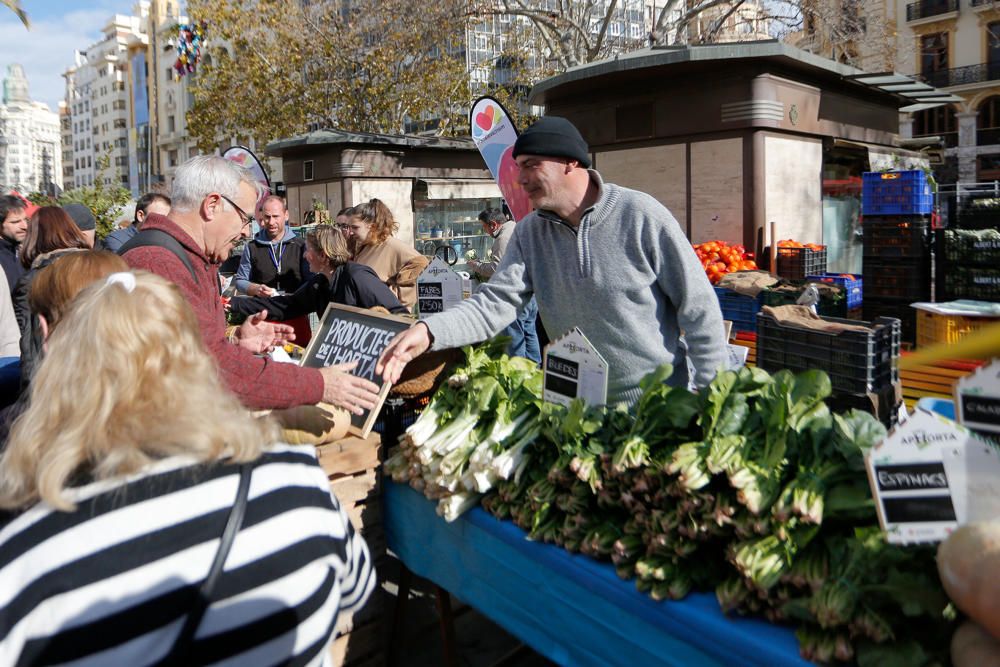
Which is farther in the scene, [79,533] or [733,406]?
[733,406]

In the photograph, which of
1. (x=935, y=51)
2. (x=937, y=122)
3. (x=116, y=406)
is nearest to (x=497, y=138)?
(x=116, y=406)

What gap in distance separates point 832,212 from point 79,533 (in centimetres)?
1225

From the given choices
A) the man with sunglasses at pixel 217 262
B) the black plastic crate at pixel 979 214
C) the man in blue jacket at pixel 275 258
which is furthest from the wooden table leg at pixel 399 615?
the black plastic crate at pixel 979 214

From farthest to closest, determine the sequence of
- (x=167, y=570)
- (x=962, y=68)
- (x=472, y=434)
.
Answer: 1. (x=962, y=68)
2. (x=472, y=434)
3. (x=167, y=570)

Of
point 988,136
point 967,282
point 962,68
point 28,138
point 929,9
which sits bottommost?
point 967,282

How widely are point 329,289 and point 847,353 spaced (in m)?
2.93

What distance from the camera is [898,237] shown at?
706 centimetres

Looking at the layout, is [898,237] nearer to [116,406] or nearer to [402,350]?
[402,350]

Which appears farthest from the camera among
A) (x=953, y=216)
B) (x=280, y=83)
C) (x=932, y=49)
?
(x=932, y=49)

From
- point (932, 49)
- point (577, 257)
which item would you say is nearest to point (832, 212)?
point (577, 257)

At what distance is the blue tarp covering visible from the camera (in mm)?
1721

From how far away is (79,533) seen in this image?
1.18m

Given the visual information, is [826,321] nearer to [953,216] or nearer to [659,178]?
[953,216]

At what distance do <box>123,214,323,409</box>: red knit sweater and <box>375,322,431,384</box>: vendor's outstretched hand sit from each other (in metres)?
0.25
